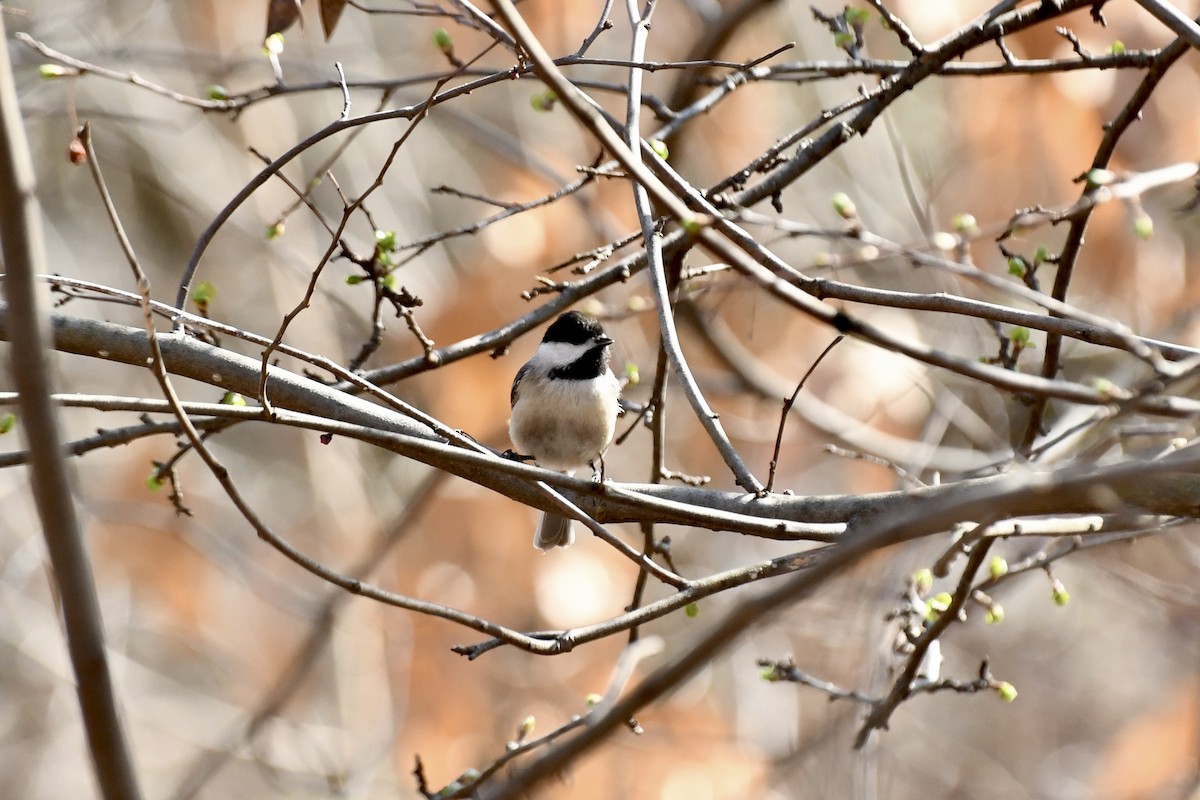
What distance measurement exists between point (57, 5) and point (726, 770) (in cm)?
681

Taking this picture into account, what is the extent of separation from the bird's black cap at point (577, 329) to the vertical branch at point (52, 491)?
3.19m

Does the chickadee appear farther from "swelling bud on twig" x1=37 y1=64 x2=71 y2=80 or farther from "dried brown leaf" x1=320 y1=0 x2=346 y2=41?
"swelling bud on twig" x1=37 y1=64 x2=71 y2=80

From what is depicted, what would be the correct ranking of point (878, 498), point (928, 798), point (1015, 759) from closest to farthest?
point (878, 498) → point (928, 798) → point (1015, 759)

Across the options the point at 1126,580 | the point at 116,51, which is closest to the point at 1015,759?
the point at 1126,580

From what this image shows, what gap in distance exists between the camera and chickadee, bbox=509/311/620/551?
4379 mm

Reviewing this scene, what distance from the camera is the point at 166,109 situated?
A: 8.30m

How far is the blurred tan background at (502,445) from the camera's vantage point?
17.9 ft

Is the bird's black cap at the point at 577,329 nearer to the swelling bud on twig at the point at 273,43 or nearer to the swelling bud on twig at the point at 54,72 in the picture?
the swelling bud on twig at the point at 273,43

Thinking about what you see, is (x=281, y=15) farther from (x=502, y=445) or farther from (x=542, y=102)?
(x=502, y=445)

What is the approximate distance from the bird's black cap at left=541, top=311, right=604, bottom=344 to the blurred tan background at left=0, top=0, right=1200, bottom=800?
0.24 m

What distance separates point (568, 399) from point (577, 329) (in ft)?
1.34

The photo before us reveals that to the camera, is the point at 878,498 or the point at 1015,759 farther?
the point at 1015,759

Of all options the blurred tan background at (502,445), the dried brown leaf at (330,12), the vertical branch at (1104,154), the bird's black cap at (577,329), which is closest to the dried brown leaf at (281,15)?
the dried brown leaf at (330,12)

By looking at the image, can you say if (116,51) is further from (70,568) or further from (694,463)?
(70,568)
